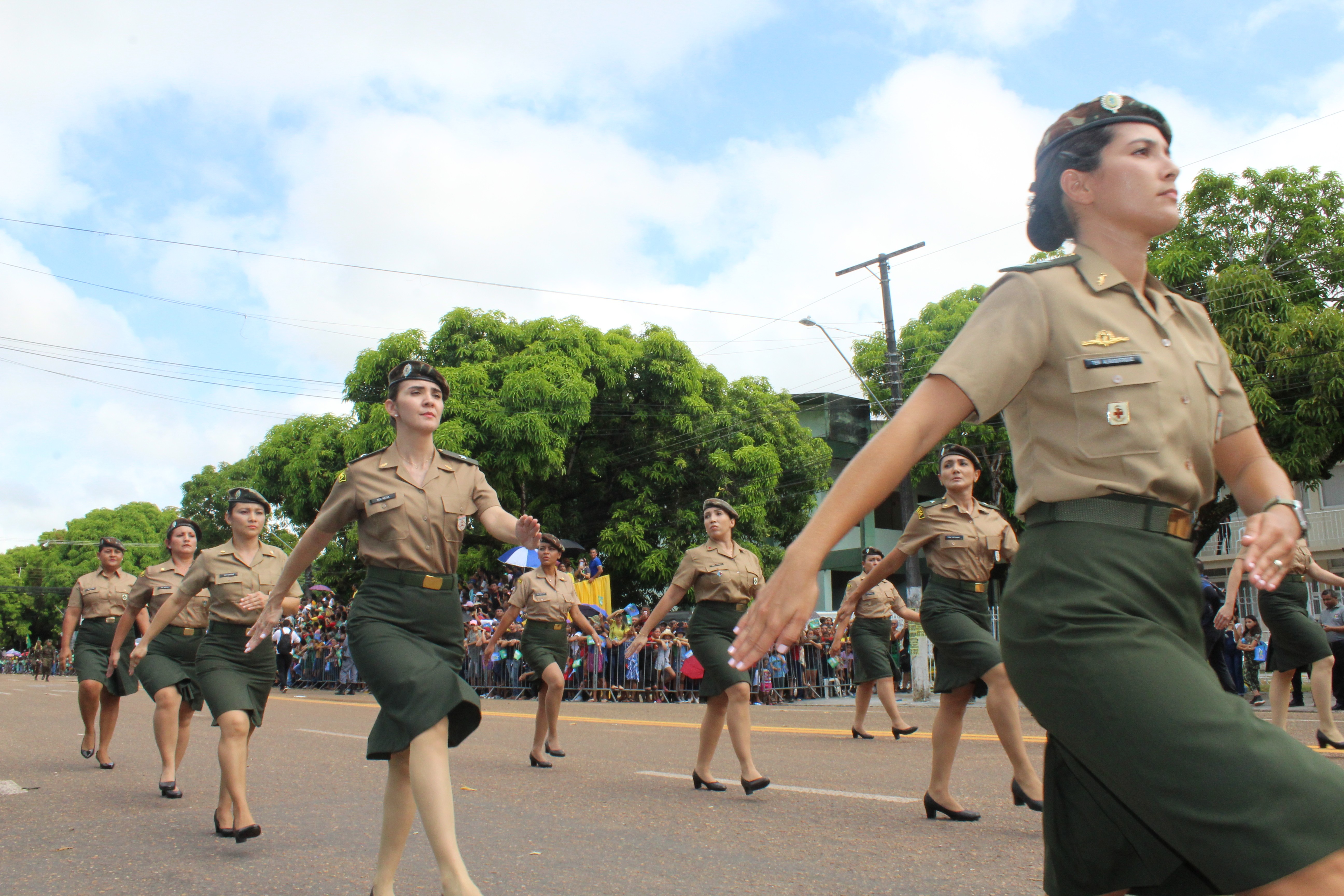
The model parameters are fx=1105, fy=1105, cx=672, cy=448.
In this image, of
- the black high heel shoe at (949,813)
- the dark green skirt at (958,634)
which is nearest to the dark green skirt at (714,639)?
the dark green skirt at (958,634)

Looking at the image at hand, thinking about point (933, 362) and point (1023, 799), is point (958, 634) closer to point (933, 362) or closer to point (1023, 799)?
point (1023, 799)

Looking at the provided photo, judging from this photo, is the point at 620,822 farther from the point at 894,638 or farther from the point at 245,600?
the point at 894,638

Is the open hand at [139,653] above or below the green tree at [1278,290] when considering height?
below

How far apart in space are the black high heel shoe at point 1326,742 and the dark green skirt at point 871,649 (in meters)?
4.20

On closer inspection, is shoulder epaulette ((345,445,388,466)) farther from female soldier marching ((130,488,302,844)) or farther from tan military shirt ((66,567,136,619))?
tan military shirt ((66,567,136,619))

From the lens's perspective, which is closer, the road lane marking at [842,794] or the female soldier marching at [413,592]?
the female soldier marching at [413,592]

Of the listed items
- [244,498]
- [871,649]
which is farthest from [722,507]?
[871,649]

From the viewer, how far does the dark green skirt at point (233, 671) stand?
6.12 metres

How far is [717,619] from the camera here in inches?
314

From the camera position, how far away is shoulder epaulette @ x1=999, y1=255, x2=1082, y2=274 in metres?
2.32

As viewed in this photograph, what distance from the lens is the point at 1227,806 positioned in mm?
1773

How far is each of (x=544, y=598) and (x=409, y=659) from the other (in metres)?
6.34

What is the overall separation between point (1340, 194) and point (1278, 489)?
1026 inches

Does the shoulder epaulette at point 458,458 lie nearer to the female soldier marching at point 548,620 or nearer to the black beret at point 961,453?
the black beret at point 961,453
